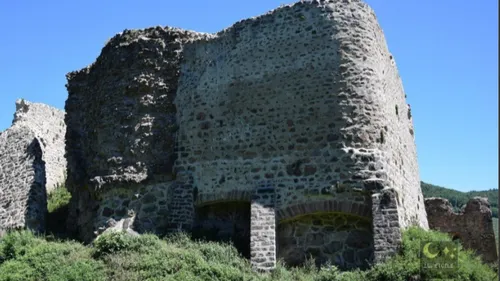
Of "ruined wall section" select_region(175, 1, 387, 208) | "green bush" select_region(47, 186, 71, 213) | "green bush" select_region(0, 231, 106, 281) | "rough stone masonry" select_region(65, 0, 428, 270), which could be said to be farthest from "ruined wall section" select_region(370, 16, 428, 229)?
"green bush" select_region(47, 186, 71, 213)

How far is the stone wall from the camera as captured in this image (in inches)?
814

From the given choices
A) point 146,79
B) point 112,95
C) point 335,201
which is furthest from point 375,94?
point 112,95

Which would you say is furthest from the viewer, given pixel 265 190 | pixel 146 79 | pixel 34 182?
pixel 34 182

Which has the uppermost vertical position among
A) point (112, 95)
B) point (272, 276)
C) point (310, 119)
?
point (112, 95)

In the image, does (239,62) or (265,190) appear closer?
(265,190)

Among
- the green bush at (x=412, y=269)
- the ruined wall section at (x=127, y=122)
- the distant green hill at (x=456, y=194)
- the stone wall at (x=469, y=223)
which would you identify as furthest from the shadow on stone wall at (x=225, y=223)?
the distant green hill at (x=456, y=194)

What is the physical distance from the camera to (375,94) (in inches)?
571

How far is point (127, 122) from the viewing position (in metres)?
16.7

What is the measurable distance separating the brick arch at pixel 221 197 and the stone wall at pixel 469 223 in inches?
355

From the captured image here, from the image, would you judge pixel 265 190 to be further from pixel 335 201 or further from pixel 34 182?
pixel 34 182

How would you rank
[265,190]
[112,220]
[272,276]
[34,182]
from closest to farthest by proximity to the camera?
[272,276] < [265,190] < [112,220] < [34,182]

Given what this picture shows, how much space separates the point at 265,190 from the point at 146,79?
5.13 metres

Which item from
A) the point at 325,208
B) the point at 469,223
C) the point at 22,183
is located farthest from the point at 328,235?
the point at 22,183

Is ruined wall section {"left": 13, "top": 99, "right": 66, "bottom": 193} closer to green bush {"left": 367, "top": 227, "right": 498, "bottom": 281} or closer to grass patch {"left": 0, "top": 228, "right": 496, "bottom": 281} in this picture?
grass patch {"left": 0, "top": 228, "right": 496, "bottom": 281}
